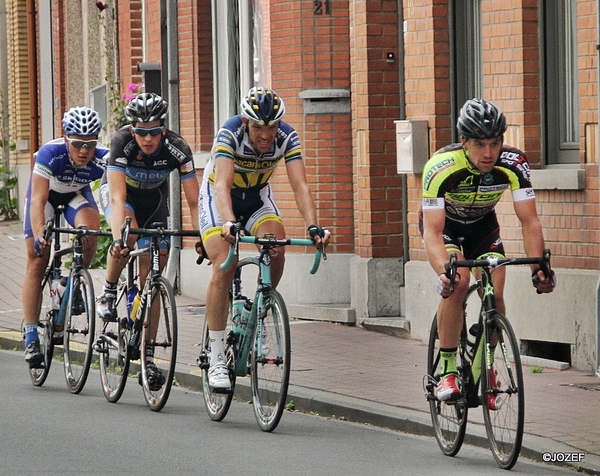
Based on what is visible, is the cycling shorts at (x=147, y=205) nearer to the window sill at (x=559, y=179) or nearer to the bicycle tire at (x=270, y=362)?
the bicycle tire at (x=270, y=362)

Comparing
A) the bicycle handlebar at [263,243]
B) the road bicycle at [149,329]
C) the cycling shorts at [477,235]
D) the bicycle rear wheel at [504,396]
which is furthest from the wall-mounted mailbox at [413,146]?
the bicycle rear wheel at [504,396]

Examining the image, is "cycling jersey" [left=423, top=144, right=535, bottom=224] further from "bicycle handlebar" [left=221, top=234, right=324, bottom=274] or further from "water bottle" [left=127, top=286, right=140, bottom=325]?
"water bottle" [left=127, top=286, right=140, bottom=325]

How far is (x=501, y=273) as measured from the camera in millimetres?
7984

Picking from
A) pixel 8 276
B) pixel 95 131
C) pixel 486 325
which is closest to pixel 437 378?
pixel 486 325

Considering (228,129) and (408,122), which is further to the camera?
(408,122)

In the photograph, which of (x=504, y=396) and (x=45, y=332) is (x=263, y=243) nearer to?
(x=504, y=396)

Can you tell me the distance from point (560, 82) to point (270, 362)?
4033 millimetres

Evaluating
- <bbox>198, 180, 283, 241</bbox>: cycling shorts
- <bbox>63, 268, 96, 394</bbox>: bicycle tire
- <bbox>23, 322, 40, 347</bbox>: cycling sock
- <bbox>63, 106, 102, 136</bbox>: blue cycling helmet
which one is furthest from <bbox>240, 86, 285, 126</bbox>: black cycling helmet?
<bbox>23, 322, 40, 347</bbox>: cycling sock

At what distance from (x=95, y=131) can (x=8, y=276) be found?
8.68 m

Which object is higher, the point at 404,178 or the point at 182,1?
the point at 182,1

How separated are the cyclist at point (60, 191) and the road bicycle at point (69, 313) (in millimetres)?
72

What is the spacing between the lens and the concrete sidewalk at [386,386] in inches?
331

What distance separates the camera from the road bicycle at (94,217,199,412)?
960 centimetres

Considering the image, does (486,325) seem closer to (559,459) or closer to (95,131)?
(559,459)
